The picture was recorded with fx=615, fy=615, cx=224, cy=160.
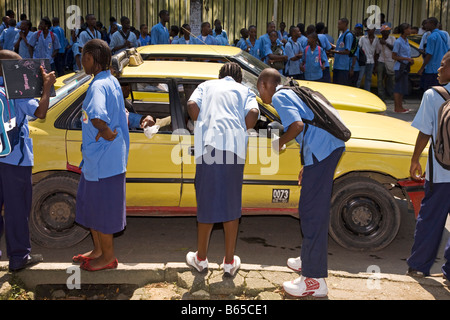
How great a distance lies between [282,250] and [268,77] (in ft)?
6.31

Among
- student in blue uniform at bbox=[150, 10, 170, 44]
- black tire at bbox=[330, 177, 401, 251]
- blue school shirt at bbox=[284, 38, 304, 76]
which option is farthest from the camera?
student in blue uniform at bbox=[150, 10, 170, 44]

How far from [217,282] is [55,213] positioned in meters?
1.77

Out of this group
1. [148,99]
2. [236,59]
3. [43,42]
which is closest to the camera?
[148,99]

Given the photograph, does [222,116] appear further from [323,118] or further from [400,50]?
[400,50]

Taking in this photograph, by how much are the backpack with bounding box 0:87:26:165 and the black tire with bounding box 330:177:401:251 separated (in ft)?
A: 9.04

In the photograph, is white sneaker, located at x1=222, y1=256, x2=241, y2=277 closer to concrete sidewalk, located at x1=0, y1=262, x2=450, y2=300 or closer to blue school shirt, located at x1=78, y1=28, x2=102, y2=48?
concrete sidewalk, located at x1=0, y1=262, x2=450, y2=300

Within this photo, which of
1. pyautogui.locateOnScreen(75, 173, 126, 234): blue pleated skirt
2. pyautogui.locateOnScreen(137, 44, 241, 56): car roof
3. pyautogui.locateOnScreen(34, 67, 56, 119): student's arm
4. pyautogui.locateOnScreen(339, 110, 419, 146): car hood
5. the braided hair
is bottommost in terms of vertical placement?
pyautogui.locateOnScreen(75, 173, 126, 234): blue pleated skirt

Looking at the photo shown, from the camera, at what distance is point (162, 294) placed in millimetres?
4617

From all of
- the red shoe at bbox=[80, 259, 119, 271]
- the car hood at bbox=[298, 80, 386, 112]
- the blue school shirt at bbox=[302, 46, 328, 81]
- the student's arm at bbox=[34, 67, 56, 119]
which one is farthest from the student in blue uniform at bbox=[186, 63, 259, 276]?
the blue school shirt at bbox=[302, 46, 328, 81]

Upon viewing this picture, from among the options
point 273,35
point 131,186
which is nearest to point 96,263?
point 131,186

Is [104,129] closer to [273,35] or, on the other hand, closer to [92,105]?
[92,105]

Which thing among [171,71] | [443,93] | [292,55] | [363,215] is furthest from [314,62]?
[443,93]

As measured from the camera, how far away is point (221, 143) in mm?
4484

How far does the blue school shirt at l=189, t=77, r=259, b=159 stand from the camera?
14.7 feet
